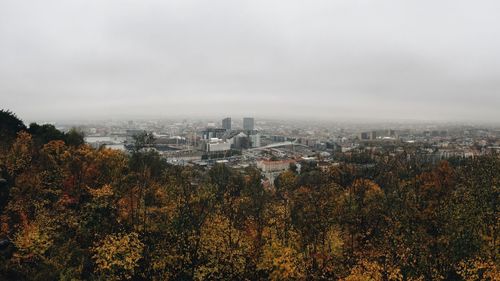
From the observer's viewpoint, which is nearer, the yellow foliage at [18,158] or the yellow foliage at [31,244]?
the yellow foliage at [31,244]

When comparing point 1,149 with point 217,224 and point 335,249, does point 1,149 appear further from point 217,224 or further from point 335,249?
point 335,249

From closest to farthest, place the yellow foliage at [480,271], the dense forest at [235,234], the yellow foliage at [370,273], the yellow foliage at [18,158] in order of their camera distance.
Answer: the yellow foliage at [480,271], the yellow foliage at [370,273], the dense forest at [235,234], the yellow foliage at [18,158]

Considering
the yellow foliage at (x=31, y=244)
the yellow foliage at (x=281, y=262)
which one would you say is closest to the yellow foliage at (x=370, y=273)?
the yellow foliage at (x=281, y=262)

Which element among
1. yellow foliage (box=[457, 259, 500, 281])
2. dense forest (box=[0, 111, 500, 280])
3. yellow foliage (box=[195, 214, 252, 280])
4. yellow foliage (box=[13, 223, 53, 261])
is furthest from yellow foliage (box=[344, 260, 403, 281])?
yellow foliage (box=[13, 223, 53, 261])

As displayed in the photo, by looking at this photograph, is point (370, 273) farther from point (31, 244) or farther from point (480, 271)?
point (31, 244)

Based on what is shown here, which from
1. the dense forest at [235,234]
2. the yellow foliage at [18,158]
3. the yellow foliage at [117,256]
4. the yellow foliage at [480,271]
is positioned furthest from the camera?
the yellow foliage at [18,158]

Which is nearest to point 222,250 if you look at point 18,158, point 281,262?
point 281,262

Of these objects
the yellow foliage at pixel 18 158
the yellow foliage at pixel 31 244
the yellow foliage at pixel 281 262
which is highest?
the yellow foliage at pixel 18 158

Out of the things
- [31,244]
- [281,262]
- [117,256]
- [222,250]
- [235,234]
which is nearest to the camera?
[31,244]

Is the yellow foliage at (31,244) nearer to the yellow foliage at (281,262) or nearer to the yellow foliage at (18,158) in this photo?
the yellow foliage at (18,158)

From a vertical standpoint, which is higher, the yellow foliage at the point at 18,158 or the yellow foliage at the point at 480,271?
the yellow foliage at the point at 18,158
